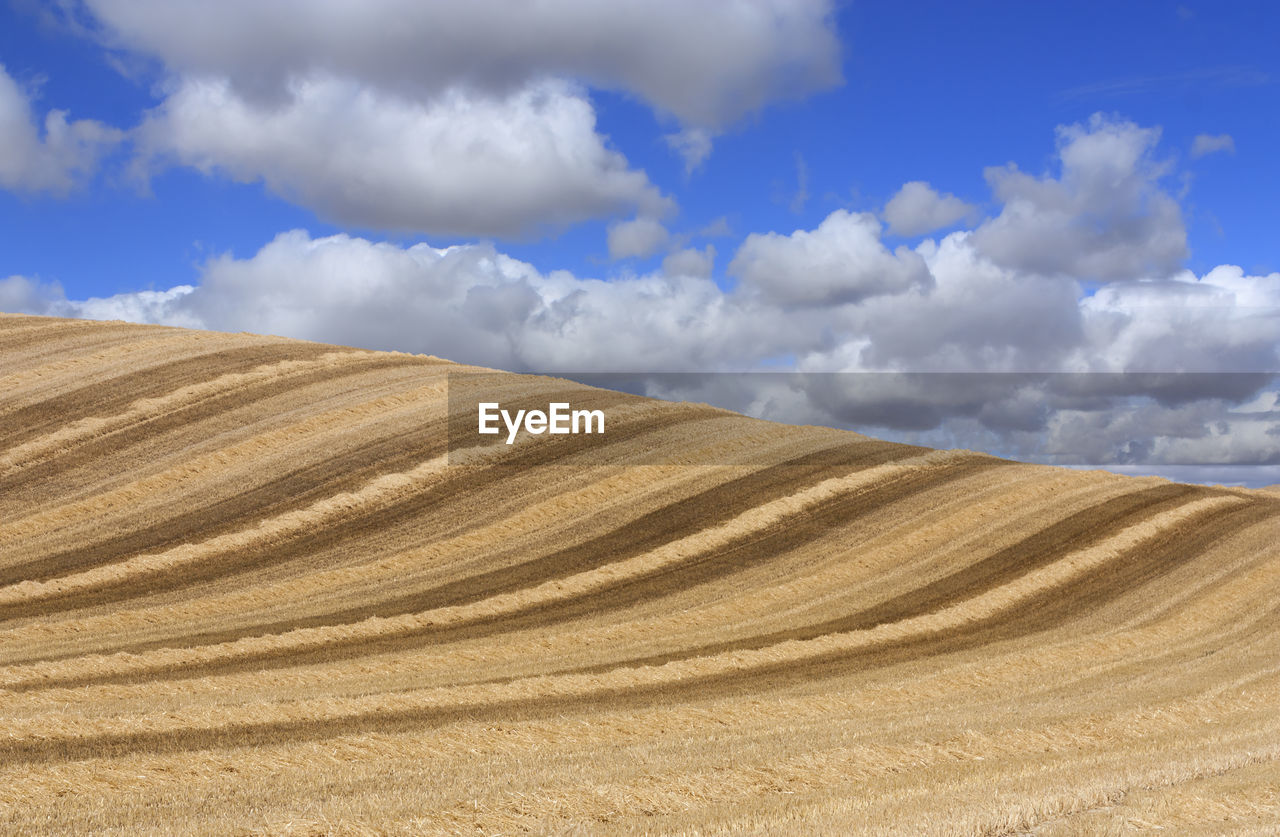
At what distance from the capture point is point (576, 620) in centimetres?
2625

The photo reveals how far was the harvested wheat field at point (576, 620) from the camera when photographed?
1234 centimetres

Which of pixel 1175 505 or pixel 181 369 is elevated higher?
pixel 181 369

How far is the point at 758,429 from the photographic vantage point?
45969mm

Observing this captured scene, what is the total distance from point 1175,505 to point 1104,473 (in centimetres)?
548

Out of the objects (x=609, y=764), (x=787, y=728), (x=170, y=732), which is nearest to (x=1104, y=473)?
(x=787, y=728)

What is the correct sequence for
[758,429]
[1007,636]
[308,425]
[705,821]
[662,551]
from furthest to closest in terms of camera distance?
[758,429] → [308,425] → [662,551] → [1007,636] → [705,821]

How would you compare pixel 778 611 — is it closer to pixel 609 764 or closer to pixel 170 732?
pixel 609 764

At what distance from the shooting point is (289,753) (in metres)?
13.8

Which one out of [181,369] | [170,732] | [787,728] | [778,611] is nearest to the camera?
[170,732]

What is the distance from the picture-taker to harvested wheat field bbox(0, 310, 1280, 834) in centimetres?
1234

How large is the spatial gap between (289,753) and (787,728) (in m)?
7.66

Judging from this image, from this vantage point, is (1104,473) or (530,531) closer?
(530,531)

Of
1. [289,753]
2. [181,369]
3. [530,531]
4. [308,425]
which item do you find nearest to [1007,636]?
[530,531]

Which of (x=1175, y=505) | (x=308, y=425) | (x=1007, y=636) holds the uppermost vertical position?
(x=308, y=425)
